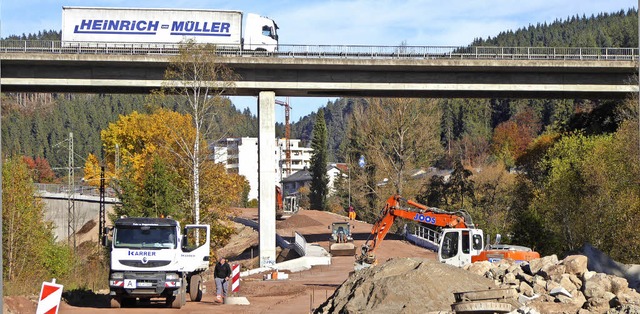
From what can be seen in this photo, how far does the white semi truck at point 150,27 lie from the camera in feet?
186

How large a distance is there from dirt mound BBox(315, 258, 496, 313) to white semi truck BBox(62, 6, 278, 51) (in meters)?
34.7

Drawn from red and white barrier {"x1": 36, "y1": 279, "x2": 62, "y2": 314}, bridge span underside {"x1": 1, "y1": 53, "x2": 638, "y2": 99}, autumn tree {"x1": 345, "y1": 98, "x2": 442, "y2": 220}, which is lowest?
red and white barrier {"x1": 36, "y1": 279, "x2": 62, "y2": 314}

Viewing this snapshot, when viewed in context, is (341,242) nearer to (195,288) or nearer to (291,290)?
(291,290)

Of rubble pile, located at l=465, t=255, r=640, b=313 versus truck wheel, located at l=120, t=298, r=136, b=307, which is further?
truck wheel, located at l=120, t=298, r=136, b=307

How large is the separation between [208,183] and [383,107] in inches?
851

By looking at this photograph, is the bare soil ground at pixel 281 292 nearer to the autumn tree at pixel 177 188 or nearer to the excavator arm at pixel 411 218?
the excavator arm at pixel 411 218

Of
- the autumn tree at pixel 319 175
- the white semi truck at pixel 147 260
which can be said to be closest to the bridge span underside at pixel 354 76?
the white semi truck at pixel 147 260

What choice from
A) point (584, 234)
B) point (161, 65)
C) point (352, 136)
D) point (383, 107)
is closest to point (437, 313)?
point (584, 234)

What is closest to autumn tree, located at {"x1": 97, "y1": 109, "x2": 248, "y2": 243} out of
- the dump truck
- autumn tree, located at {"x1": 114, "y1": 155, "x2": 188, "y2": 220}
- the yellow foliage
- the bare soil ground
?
autumn tree, located at {"x1": 114, "y1": 155, "x2": 188, "y2": 220}

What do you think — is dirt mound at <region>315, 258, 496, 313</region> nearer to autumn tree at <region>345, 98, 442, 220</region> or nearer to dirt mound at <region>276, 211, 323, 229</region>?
autumn tree at <region>345, 98, 442, 220</region>

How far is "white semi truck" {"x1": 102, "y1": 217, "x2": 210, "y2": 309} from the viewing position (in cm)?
2688

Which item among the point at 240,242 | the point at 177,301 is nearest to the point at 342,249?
the point at 240,242

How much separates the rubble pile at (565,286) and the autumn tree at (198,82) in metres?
27.7

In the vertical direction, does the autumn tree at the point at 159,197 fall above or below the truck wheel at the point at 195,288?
above
